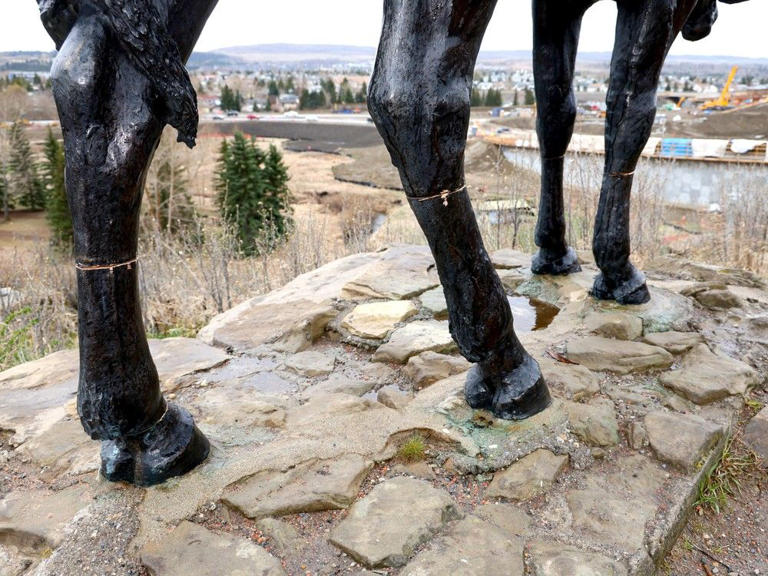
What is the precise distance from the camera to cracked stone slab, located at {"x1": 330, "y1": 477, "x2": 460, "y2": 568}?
5.22 ft

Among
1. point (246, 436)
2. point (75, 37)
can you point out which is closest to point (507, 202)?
point (246, 436)

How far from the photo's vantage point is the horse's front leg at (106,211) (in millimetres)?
1522

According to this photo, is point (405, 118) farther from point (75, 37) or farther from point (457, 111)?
point (75, 37)

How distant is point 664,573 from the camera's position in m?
1.71

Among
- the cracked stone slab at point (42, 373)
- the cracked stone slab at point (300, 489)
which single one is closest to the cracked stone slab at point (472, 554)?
the cracked stone slab at point (300, 489)

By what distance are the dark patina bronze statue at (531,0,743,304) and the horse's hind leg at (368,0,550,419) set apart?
119 centimetres

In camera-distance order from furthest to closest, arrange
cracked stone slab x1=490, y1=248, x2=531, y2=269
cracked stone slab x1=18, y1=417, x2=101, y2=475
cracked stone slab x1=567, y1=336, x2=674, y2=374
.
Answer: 1. cracked stone slab x1=490, y1=248, x2=531, y2=269
2. cracked stone slab x1=567, y1=336, x2=674, y2=374
3. cracked stone slab x1=18, y1=417, x2=101, y2=475

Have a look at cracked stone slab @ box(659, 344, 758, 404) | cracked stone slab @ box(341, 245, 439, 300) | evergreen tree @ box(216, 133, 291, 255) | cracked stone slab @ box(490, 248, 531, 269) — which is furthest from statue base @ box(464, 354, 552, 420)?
evergreen tree @ box(216, 133, 291, 255)

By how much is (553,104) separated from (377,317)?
51.4 inches

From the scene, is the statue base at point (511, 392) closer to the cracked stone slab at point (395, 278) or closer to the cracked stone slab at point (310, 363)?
the cracked stone slab at point (310, 363)

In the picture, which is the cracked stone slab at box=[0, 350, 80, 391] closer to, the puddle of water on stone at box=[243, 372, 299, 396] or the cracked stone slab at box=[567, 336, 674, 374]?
the puddle of water on stone at box=[243, 372, 299, 396]

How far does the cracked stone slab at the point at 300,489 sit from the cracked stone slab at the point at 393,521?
67mm

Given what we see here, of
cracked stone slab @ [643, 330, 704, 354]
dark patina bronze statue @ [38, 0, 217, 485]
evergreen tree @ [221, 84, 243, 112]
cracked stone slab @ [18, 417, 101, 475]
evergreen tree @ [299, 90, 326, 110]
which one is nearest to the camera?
dark patina bronze statue @ [38, 0, 217, 485]

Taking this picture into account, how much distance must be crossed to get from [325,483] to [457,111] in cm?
107
